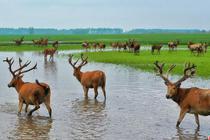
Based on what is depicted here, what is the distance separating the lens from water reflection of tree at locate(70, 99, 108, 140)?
519 inches

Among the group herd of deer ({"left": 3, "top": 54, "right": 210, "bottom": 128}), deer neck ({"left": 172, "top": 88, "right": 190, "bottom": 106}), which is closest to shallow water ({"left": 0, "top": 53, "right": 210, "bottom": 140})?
herd of deer ({"left": 3, "top": 54, "right": 210, "bottom": 128})

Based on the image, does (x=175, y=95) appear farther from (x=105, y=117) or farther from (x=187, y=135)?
(x=105, y=117)

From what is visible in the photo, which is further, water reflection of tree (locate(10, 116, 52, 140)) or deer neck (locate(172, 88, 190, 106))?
deer neck (locate(172, 88, 190, 106))

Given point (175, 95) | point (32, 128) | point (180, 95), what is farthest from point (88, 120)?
point (180, 95)

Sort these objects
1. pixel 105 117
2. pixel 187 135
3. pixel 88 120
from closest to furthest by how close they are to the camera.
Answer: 1. pixel 187 135
2. pixel 88 120
3. pixel 105 117

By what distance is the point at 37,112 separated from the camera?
16.4 m

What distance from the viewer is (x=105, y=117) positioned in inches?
618

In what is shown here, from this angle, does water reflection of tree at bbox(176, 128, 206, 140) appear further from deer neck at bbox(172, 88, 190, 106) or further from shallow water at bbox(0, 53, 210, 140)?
deer neck at bbox(172, 88, 190, 106)

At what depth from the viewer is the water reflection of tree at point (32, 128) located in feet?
42.2

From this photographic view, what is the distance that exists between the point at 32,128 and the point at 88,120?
1930 millimetres

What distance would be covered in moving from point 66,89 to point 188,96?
9.74 meters

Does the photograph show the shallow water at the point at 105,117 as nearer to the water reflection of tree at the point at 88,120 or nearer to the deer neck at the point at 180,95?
the water reflection of tree at the point at 88,120

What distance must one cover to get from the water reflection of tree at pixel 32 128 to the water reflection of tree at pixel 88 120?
740mm

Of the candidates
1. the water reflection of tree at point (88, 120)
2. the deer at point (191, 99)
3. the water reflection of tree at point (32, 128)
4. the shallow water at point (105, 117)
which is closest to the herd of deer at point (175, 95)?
the deer at point (191, 99)
